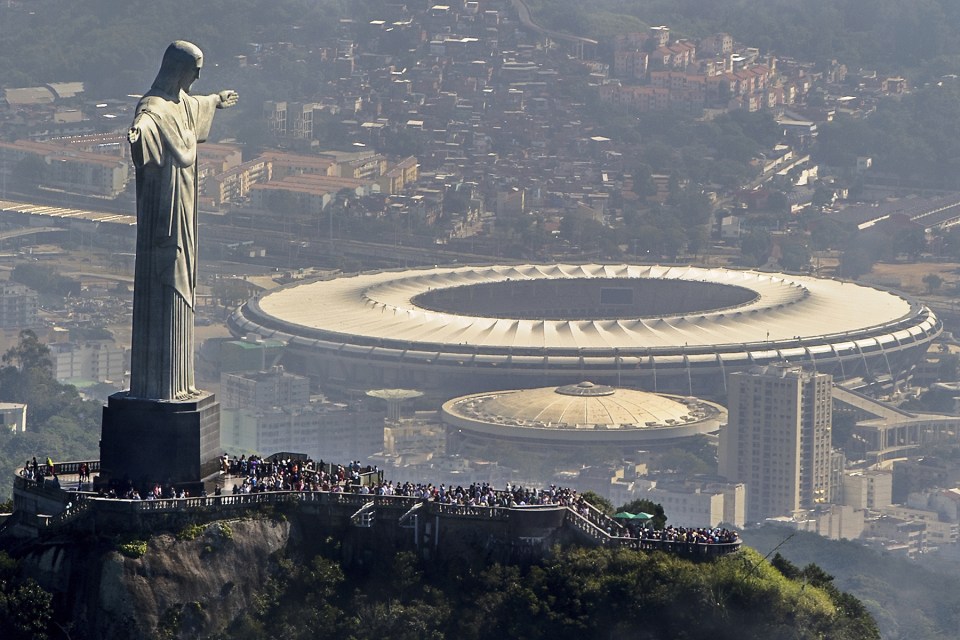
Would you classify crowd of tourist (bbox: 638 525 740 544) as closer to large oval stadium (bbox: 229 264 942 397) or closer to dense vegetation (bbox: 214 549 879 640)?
dense vegetation (bbox: 214 549 879 640)

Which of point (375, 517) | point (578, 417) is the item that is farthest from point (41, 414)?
point (375, 517)

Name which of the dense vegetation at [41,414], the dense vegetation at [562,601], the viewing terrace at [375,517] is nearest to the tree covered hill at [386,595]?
the dense vegetation at [562,601]

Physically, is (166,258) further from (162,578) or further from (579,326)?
(579,326)

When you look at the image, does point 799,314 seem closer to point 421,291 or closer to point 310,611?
point 421,291

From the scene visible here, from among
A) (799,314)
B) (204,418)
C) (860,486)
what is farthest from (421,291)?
(204,418)

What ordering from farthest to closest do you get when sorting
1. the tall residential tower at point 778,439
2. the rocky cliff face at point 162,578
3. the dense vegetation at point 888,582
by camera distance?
the tall residential tower at point 778,439, the dense vegetation at point 888,582, the rocky cliff face at point 162,578

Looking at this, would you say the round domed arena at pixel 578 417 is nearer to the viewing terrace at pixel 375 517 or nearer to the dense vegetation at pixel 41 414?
the dense vegetation at pixel 41 414
